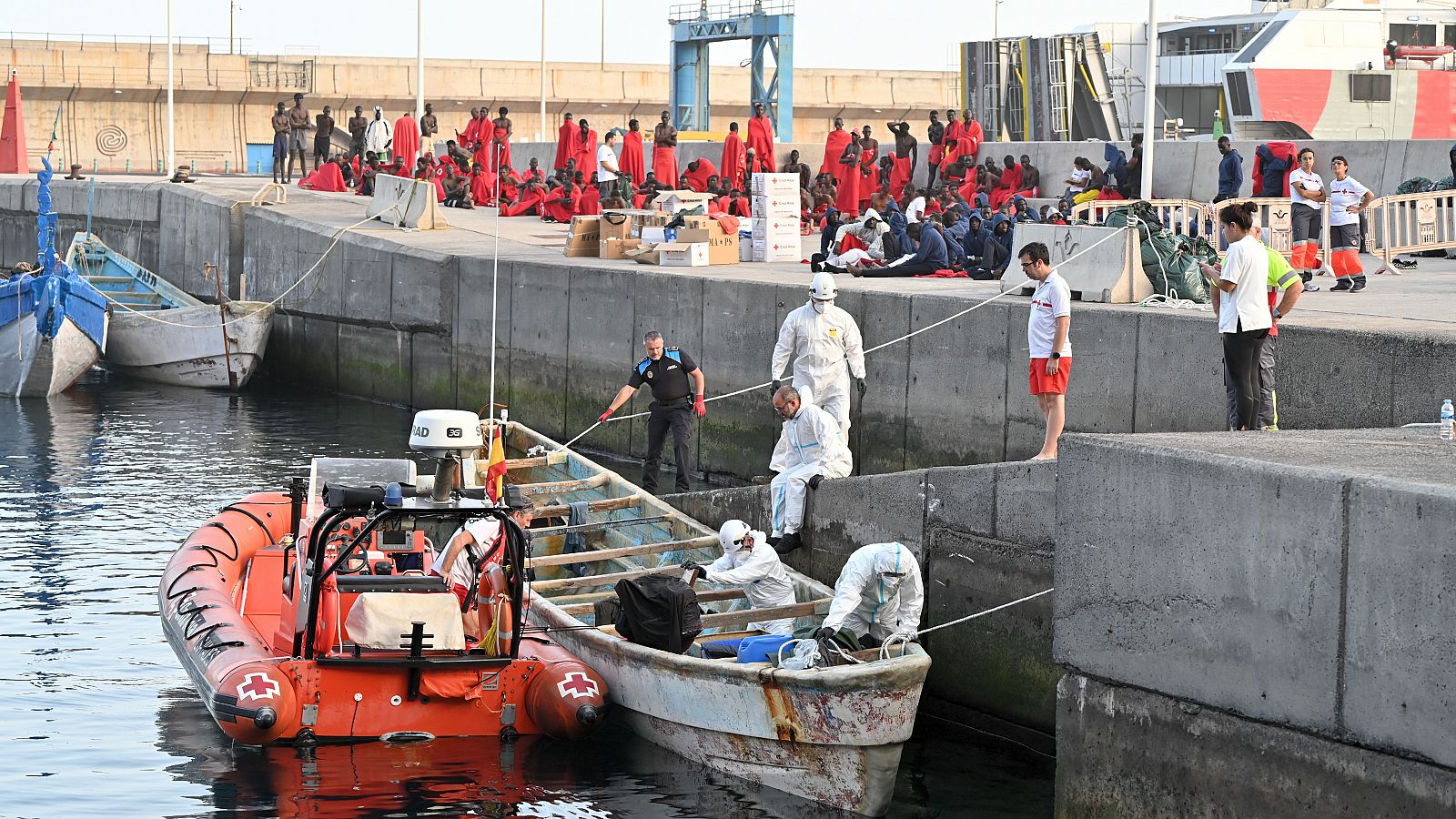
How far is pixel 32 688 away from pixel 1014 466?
6.82m

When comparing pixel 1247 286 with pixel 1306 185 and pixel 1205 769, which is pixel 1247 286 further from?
pixel 1306 185

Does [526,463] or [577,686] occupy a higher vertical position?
[526,463]

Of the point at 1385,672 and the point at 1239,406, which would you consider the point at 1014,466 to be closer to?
the point at 1239,406

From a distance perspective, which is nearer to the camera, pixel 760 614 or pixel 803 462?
pixel 760 614

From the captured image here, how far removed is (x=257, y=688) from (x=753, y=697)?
115 inches

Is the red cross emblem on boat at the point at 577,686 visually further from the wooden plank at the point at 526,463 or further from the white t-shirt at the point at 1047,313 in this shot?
the wooden plank at the point at 526,463

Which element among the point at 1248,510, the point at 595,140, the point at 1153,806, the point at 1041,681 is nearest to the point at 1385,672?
the point at 1248,510

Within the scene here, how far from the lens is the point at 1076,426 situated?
1466cm

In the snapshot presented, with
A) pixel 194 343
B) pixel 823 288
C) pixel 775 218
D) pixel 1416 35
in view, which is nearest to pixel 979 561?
pixel 823 288

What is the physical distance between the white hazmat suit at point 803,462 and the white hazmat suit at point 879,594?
2.64 metres

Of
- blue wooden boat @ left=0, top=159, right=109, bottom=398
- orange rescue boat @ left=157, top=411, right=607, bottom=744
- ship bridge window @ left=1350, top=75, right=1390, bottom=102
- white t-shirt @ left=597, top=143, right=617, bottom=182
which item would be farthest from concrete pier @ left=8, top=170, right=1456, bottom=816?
ship bridge window @ left=1350, top=75, right=1390, bottom=102

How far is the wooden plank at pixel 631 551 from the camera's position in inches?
507

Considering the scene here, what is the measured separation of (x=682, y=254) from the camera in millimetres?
22000

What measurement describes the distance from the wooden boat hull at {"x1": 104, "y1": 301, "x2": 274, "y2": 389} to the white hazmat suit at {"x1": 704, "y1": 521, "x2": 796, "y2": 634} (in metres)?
18.0
